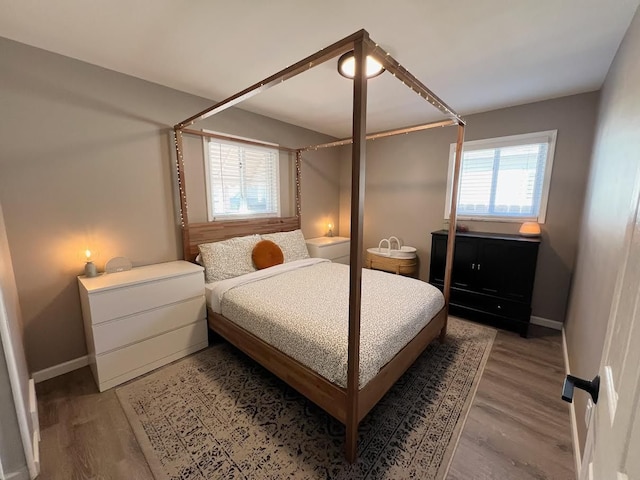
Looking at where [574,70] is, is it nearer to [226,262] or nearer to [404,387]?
[404,387]

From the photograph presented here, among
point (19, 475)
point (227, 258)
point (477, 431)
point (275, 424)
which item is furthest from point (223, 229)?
point (477, 431)

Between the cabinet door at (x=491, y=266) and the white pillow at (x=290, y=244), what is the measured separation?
2.10m

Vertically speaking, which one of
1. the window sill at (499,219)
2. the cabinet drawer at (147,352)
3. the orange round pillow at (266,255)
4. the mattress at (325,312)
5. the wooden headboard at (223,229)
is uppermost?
the window sill at (499,219)

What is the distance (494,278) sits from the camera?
288 centimetres

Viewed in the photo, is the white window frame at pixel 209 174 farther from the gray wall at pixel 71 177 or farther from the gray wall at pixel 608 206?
the gray wall at pixel 608 206

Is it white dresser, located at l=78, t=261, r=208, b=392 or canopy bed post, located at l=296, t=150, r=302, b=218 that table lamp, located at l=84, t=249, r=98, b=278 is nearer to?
white dresser, located at l=78, t=261, r=208, b=392

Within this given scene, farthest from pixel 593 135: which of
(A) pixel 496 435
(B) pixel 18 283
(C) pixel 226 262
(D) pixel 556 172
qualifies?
(B) pixel 18 283

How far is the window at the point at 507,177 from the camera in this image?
2.87m

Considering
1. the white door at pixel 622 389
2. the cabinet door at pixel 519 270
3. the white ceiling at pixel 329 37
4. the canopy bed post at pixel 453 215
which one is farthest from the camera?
the cabinet door at pixel 519 270

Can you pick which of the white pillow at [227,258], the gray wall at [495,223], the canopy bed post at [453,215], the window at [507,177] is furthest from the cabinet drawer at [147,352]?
the window at [507,177]

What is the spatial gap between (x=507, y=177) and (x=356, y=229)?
9.45ft

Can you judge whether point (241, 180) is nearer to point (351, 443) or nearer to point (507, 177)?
point (351, 443)

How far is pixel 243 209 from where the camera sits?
10.8 ft

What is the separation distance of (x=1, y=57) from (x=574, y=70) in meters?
4.32
